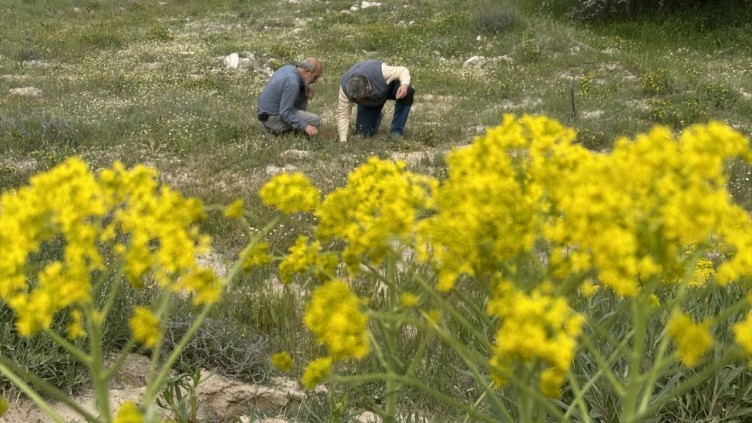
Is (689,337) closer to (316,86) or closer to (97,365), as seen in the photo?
(97,365)

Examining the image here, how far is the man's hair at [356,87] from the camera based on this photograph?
10.4m

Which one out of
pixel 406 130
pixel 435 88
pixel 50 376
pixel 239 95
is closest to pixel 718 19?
pixel 435 88

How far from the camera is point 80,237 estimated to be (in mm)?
1215

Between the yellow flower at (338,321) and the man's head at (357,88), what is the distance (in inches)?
364

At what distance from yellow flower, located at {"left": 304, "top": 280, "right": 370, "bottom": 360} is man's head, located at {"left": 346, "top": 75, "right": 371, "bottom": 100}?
923cm

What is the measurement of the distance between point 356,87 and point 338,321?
30.7ft

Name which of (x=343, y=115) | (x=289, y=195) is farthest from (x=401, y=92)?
(x=289, y=195)

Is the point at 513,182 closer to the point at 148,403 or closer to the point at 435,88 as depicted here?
the point at 148,403

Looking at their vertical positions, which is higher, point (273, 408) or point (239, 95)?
point (273, 408)

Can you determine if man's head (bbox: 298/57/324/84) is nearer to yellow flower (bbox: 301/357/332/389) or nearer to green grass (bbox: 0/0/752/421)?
green grass (bbox: 0/0/752/421)

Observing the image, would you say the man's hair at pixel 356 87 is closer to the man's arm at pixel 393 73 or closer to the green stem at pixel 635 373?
the man's arm at pixel 393 73

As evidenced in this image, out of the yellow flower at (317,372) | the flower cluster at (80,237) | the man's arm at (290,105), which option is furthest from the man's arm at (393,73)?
the yellow flower at (317,372)

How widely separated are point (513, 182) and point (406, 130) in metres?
10.2

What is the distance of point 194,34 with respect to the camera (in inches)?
885
